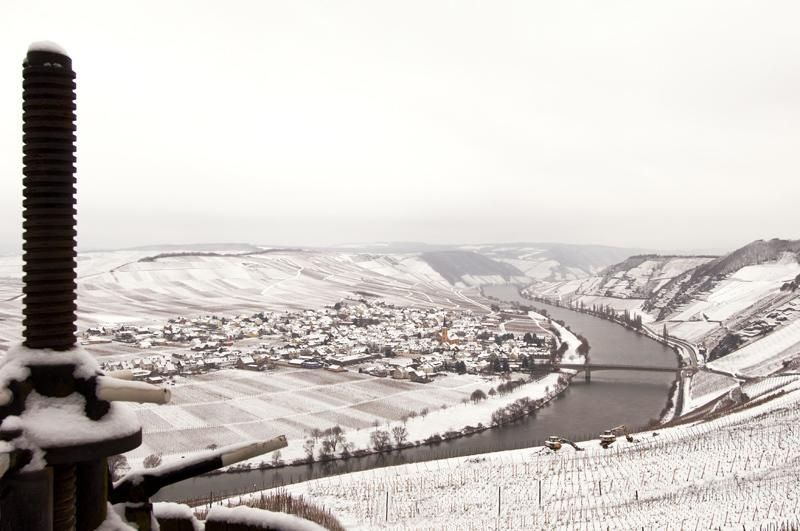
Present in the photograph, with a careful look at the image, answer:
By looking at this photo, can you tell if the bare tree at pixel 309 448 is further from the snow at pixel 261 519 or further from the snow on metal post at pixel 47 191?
the snow on metal post at pixel 47 191

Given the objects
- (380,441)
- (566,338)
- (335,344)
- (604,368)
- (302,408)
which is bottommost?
(566,338)

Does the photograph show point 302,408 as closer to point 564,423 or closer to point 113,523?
point 564,423

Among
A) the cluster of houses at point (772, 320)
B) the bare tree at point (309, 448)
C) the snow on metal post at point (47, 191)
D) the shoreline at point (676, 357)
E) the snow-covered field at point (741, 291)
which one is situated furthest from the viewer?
the snow-covered field at point (741, 291)

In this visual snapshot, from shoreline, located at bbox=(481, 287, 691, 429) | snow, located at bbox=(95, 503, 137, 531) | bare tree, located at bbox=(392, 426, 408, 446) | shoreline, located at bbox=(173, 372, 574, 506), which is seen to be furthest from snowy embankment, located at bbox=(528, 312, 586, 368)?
snow, located at bbox=(95, 503, 137, 531)

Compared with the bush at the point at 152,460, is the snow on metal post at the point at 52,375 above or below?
above

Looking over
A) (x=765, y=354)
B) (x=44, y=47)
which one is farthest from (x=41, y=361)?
(x=765, y=354)

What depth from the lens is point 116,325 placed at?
272ft

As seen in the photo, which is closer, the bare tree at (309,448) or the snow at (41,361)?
the snow at (41,361)

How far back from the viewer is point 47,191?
3086 millimetres

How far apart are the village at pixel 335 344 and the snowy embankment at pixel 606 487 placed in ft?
117

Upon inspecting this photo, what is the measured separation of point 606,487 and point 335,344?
208ft

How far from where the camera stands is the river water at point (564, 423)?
30.2 meters

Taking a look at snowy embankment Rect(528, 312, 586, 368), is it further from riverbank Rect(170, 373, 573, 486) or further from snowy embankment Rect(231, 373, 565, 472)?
riverbank Rect(170, 373, 573, 486)

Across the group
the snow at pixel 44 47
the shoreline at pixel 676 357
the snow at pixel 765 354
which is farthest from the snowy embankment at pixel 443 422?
the snow at pixel 44 47
